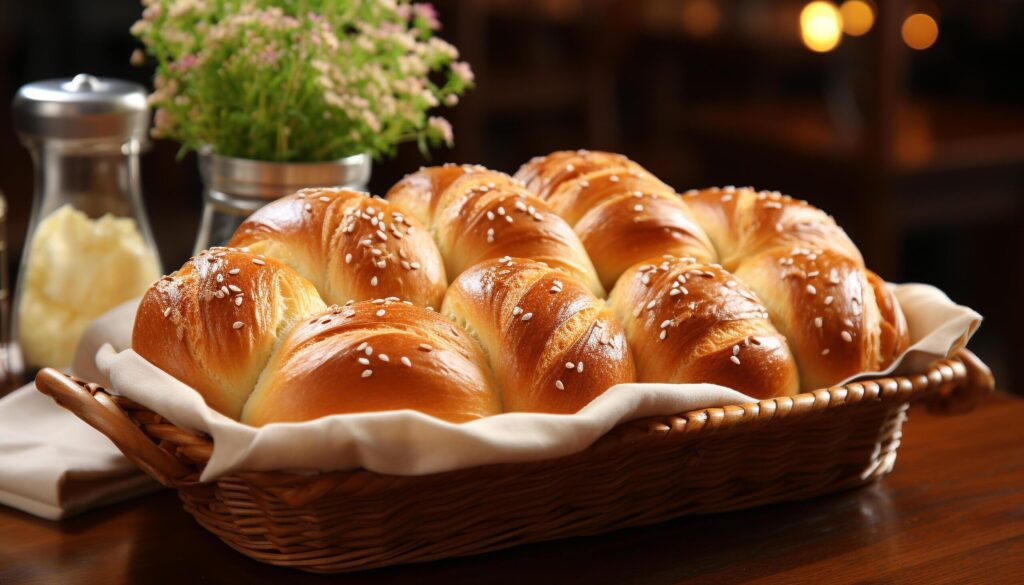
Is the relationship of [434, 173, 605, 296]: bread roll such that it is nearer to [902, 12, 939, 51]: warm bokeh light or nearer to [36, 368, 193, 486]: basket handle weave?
[36, 368, 193, 486]: basket handle weave

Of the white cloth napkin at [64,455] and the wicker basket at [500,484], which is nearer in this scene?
the wicker basket at [500,484]

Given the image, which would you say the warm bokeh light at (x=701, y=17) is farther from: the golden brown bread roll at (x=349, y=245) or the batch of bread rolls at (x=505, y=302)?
the golden brown bread roll at (x=349, y=245)

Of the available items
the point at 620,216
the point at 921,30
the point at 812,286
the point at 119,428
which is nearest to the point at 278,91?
the point at 620,216

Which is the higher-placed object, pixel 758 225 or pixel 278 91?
pixel 278 91

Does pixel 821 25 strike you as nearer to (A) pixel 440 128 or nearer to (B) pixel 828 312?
(A) pixel 440 128

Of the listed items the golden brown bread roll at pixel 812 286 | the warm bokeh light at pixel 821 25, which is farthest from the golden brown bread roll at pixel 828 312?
the warm bokeh light at pixel 821 25

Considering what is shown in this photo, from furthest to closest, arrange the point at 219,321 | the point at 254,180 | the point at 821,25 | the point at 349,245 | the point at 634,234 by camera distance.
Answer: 1. the point at 821,25
2. the point at 254,180
3. the point at 634,234
4. the point at 349,245
5. the point at 219,321
